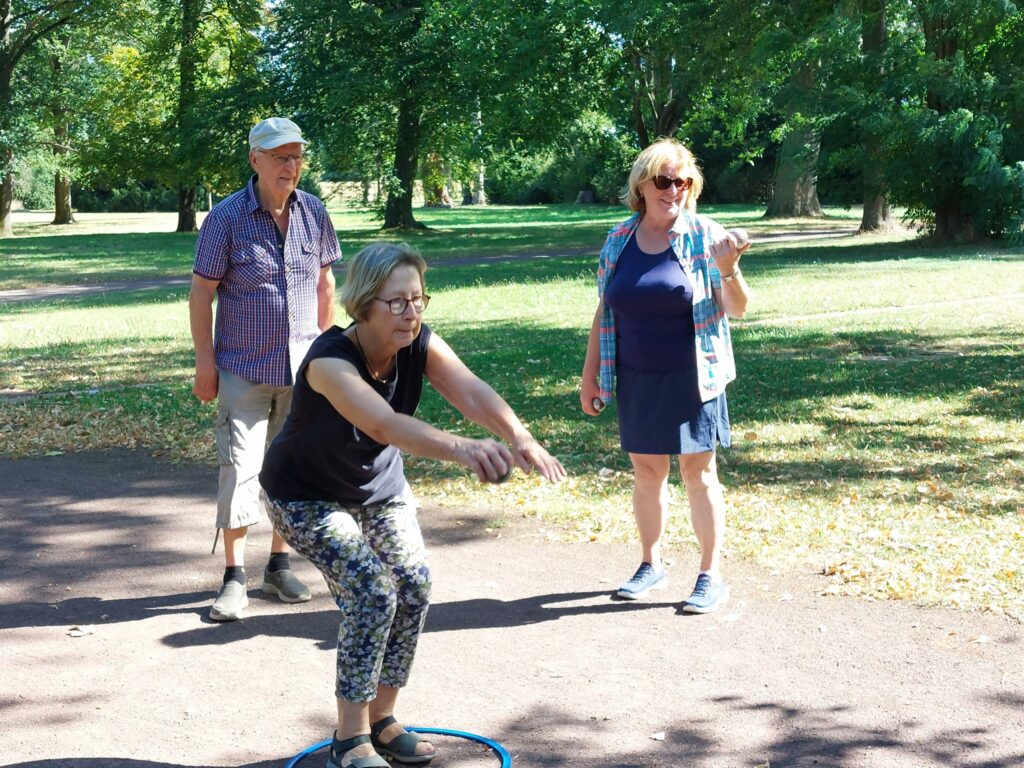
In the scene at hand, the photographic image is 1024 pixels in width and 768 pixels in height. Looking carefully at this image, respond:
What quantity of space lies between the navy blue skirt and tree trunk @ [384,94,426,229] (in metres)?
31.8

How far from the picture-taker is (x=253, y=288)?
17.5ft

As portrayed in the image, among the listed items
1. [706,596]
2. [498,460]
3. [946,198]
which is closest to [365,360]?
[498,460]

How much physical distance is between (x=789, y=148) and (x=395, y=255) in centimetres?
3400

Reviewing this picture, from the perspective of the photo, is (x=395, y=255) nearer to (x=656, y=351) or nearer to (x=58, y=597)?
(x=656, y=351)

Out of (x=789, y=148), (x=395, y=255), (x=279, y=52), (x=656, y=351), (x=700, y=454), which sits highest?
(x=279, y=52)

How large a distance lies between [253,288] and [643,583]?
217 cm

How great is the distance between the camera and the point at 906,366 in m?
11.4

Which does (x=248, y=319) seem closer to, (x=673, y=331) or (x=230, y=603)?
(x=230, y=603)

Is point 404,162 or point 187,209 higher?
point 404,162

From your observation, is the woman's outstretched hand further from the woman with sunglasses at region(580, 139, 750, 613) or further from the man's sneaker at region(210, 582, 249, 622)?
the man's sneaker at region(210, 582, 249, 622)

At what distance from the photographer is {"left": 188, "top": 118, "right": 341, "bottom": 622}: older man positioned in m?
5.28

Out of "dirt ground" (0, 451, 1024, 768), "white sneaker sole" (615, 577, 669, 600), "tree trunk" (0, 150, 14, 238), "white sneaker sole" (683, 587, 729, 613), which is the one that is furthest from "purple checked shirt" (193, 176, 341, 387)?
"tree trunk" (0, 150, 14, 238)

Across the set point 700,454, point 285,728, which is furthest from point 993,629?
point 285,728

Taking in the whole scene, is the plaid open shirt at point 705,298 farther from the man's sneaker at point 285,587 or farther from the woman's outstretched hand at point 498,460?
the woman's outstretched hand at point 498,460
